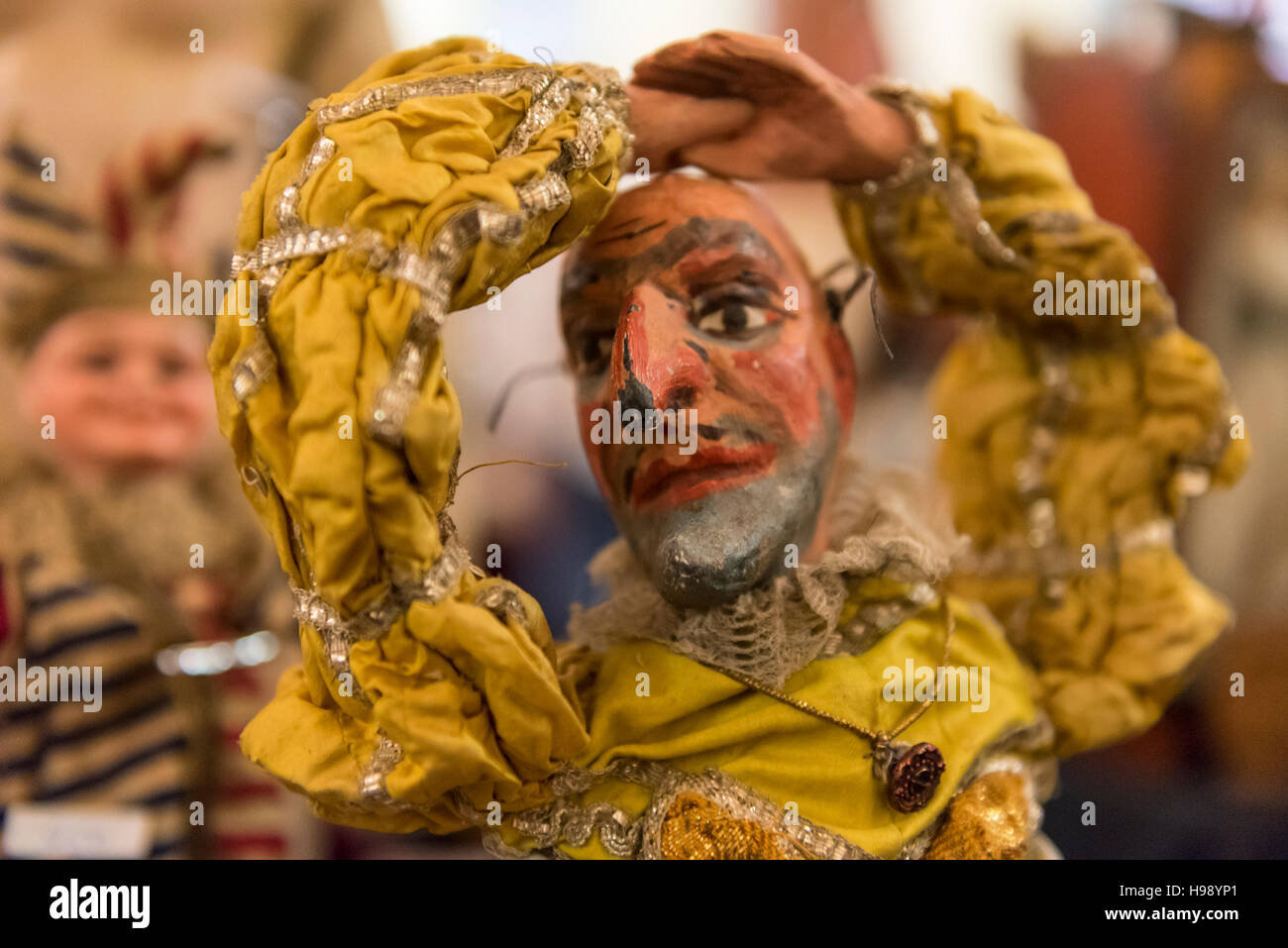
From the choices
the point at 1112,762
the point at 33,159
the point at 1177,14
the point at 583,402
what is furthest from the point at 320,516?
the point at 1177,14

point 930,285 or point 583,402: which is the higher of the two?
point 930,285

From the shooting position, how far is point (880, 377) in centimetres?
143

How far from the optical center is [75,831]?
1.22 metres

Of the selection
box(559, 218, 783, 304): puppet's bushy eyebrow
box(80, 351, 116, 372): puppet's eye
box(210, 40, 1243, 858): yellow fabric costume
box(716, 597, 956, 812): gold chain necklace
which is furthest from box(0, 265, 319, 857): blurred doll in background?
box(716, 597, 956, 812): gold chain necklace

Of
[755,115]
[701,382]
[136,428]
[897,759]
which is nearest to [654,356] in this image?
[701,382]

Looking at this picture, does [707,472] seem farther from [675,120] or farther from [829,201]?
[829,201]

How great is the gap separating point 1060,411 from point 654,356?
0.58m

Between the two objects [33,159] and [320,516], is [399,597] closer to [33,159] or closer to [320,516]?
[320,516]

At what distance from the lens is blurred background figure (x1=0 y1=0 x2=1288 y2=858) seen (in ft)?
3.91

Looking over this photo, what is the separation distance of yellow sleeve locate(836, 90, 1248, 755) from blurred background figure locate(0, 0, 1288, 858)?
0.13m

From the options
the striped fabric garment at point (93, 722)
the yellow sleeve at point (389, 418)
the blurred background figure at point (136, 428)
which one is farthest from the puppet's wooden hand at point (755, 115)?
the striped fabric garment at point (93, 722)

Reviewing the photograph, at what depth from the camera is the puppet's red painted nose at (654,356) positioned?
2.58 feet

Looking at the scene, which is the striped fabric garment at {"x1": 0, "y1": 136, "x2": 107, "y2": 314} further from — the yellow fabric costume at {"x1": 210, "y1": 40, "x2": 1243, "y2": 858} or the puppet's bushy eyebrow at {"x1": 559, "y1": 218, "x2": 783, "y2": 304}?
the puppet's bushy eyebrow at {"x1": 559, "y1": 218, "x2": 783, "y2": 304}
